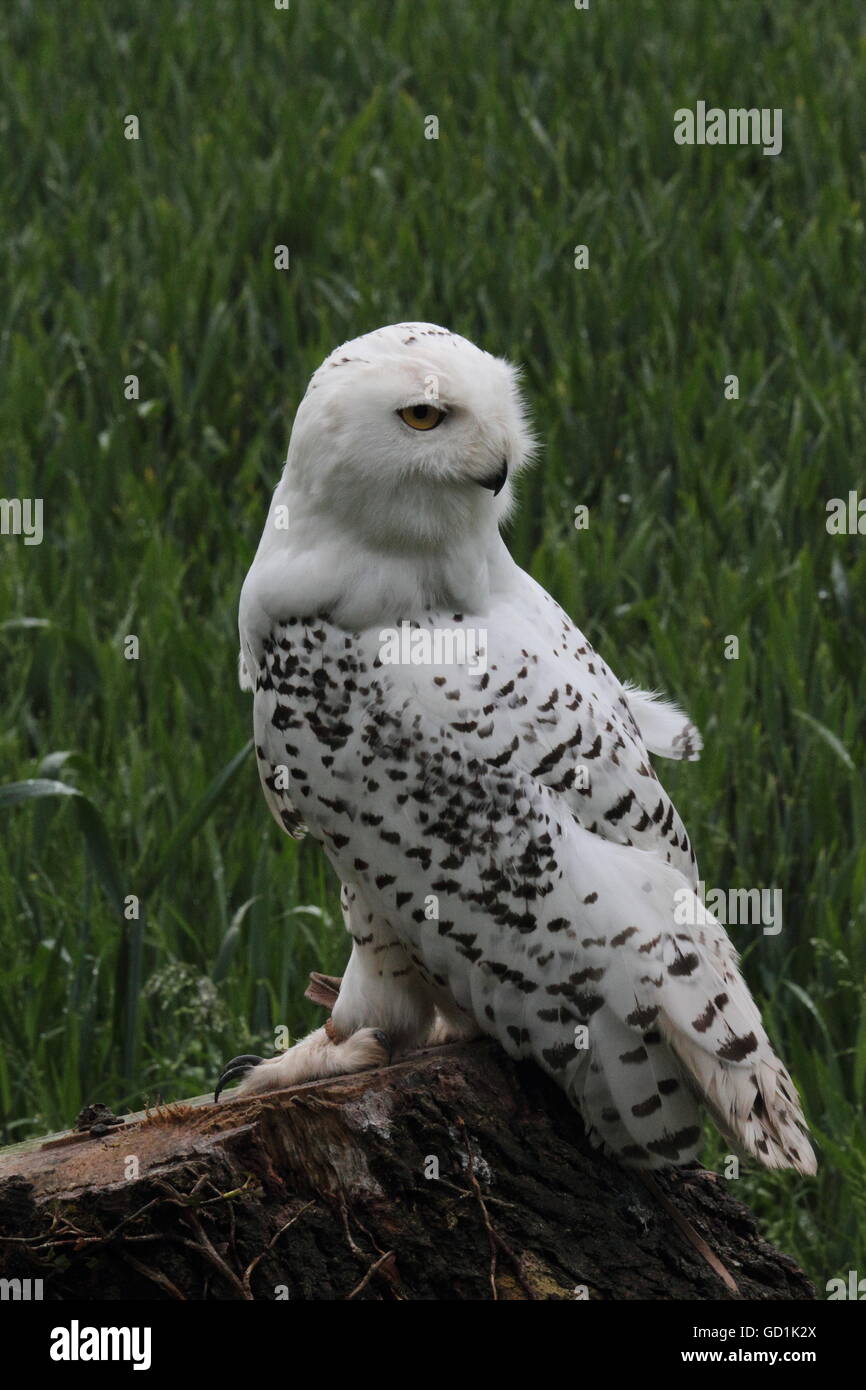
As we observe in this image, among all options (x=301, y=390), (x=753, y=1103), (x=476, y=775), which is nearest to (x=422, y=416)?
(x=476, y=775)

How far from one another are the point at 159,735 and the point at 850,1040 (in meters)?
1.86

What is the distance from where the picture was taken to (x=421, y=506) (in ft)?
8.88

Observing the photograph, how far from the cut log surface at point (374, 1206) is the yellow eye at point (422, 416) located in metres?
1.00

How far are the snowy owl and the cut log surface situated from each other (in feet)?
0.30

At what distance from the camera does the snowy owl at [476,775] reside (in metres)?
2.62

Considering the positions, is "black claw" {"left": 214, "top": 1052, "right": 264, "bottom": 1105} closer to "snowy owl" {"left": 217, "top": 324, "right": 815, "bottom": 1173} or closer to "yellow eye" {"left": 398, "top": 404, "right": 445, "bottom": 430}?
"snowy owl" {"left": 217, "top": 324, "right": 815, "bottom": 1173}

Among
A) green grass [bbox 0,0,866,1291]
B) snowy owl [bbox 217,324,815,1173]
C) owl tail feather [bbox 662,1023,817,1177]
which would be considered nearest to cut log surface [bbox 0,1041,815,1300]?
snowy owl [bbox 217,324,815,1173]

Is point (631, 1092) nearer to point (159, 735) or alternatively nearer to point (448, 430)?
point (448, 430)

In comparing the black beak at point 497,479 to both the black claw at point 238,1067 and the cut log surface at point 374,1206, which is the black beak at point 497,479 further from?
the black claw at point 238,1067

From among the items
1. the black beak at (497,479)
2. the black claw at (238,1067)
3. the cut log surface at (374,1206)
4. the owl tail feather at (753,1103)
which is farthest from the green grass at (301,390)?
the black beak at (497,479)

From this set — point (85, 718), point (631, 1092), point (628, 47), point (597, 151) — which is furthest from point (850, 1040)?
point (628, 47)

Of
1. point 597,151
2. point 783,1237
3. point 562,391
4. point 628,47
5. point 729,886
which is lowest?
point 783,1237

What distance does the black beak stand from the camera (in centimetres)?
266

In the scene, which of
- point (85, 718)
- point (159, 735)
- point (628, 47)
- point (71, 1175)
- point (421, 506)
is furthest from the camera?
point (628, 47)
